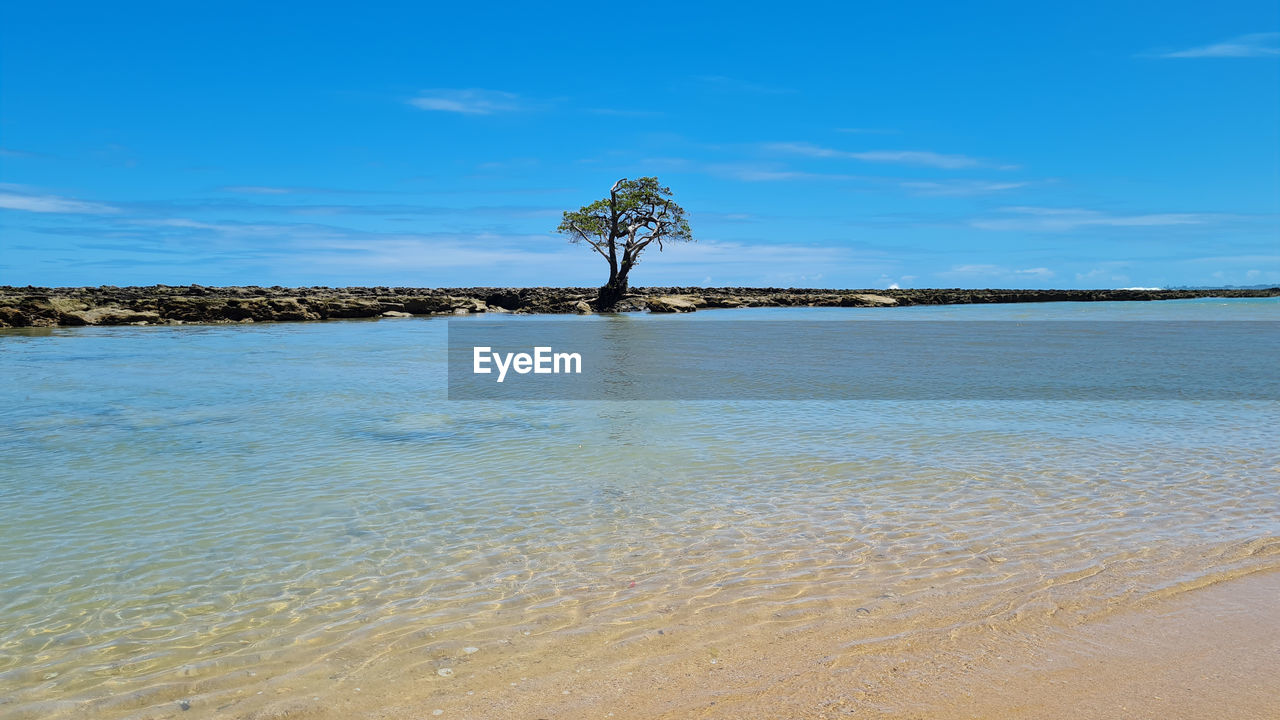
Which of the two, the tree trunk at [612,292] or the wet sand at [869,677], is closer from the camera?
the wet sand at [869,677]

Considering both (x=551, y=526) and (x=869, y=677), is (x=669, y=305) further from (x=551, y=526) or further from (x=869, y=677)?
(x=869, y=677)

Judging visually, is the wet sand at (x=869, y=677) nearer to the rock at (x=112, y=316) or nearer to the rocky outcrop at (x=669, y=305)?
the rock at (x=112, y=316)

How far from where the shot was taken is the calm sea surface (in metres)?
3.84

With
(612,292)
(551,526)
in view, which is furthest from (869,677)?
(612,292)

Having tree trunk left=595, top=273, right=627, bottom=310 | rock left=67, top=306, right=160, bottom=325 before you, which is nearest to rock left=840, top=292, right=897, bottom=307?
tree trunk left=595, top=273, right=627, bottom=310

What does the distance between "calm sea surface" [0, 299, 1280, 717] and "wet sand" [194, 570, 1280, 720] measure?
0.20 metres

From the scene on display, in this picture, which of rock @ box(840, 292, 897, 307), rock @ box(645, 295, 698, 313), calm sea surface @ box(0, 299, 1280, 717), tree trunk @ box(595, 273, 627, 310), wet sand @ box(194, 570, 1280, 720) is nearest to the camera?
wet sand @ box(194, 570, 1280, 720)

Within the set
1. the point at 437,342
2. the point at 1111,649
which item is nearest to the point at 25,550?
the point at 1111,649

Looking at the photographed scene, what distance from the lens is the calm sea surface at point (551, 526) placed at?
12.6 ft

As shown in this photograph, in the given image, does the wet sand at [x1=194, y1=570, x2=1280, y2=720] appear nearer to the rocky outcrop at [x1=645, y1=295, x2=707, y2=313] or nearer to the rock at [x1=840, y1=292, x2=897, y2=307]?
the rocky outcrop at [x1=645, y1=295, x2=707, y2=313]

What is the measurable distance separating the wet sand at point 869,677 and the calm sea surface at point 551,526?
0.20 m

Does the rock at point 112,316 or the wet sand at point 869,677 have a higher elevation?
the rock at point 112,316

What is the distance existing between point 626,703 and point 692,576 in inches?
56.6

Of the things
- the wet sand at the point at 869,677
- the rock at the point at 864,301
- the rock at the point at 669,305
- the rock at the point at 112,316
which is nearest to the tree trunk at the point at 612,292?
the rock at the point at 669,305
